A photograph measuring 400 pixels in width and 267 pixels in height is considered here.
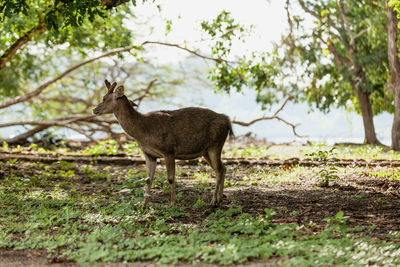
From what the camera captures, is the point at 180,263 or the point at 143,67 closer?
the point at 180,263

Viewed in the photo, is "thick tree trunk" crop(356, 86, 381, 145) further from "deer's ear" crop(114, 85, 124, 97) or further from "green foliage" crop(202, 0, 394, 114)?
"deer's ear" crop(114, 85, 124, 97)

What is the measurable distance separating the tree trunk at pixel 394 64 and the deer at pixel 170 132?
37.4 ft

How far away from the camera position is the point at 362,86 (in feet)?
68.3

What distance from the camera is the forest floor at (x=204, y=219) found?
4.95 metres

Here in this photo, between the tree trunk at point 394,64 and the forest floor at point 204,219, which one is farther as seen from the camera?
the tree trunk at point 394,64

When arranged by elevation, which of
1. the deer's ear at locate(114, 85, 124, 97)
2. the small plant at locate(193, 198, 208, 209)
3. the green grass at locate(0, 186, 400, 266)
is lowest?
the green grass at locate(0, 186, 400, 266)

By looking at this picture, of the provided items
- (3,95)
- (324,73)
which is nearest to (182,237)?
(324,73)

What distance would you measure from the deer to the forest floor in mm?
578

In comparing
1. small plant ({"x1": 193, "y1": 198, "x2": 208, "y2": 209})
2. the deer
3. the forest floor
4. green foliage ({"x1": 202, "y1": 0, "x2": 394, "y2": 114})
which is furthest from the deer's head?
green foliage ({"x1": 202, "y1": 0, "x2": 394, "y2": 114})

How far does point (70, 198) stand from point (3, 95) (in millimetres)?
18830

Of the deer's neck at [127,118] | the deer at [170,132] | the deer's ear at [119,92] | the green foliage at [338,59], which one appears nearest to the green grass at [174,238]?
the deer at [170,132]

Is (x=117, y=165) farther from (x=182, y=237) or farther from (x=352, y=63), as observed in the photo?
(x=352, y=63)

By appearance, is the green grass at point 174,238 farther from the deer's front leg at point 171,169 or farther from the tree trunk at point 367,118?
the tree trunk at point 367,118

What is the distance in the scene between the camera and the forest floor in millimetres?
4949
